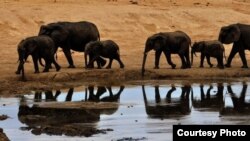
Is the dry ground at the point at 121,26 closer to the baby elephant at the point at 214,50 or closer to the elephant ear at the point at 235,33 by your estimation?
the baby elephant at the point at 214,50

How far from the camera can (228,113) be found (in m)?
16.8

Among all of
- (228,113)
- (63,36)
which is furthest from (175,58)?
(228,113)

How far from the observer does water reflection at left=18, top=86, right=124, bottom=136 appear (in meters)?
14.7

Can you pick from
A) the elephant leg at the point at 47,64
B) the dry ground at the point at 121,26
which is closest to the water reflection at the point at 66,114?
the dry ground at the point at 121,26

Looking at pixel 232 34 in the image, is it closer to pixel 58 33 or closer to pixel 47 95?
pixel 58 33

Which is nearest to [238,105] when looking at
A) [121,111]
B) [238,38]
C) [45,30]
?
[121,111]

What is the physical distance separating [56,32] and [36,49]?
1.94m

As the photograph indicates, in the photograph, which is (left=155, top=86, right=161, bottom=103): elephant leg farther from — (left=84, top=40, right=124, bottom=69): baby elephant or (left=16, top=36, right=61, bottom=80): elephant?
(left=84, top=40, right=124, bottom=69): baby elephant

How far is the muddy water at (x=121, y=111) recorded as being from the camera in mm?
14548

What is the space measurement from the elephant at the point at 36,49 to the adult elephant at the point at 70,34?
1343 mm

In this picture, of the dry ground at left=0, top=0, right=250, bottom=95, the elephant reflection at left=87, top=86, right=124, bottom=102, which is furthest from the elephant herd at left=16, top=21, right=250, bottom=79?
the elephant reflection at left=87, top=86, right=124, bottom=102

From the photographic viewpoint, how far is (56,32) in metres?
25.1

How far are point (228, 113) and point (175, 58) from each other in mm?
12694

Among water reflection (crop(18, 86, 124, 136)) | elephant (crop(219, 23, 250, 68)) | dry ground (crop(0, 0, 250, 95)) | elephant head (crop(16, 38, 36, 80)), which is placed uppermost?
water reflection (crop(18, 86, 124, 136))
